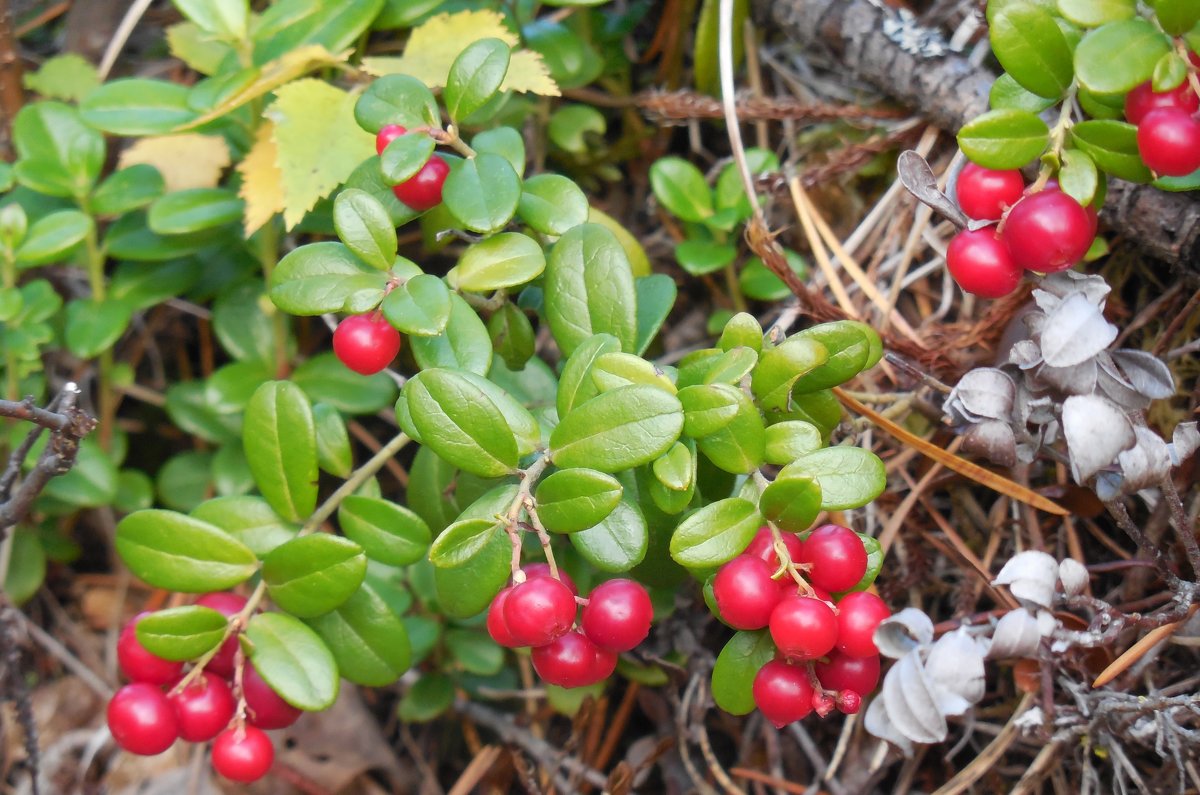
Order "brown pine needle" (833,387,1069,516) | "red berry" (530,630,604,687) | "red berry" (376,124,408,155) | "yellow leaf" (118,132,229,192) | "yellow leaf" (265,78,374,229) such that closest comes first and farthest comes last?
"red berry" (530,630,604,687) < "red berry" (376,124,408,155) < "brown pine needle" (833,387,1069,516) < "yellow leaf" (265,78,374,229) < "yellow leaf" (118,132,229,192)

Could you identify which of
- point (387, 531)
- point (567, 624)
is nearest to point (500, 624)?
point (567, 624)

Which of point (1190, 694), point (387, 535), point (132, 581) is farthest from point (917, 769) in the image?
point (132, 581)

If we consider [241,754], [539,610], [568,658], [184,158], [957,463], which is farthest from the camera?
[184,158]

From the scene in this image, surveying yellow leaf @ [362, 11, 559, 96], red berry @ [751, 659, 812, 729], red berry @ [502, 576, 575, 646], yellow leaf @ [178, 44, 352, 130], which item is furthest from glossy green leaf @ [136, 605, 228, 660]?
yellow leaf @ [362, 11, 559, 96]

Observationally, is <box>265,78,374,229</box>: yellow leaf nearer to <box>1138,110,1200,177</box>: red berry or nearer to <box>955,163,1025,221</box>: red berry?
<box>955,163,1025,221</box>: red berry

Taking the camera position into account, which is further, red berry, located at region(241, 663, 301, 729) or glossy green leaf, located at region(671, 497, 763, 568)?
red berry, located at region(241, 663, 301, 729)

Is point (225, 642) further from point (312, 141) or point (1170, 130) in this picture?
point (1170, 130)
